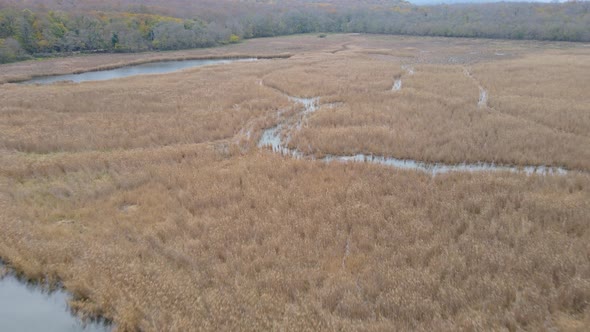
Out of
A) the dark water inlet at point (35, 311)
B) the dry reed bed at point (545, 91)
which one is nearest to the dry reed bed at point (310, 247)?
the dark water inlet at point (35, 311)

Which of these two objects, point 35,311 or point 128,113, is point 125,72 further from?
point 35,311

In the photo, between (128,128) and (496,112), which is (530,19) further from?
(128,128)

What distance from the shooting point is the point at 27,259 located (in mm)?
8297

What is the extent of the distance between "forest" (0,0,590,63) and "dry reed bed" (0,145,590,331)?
59.8 metres

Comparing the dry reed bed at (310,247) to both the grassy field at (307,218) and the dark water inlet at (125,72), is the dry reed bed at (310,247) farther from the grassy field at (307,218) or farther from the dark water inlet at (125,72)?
the dark water inlet at (125,72)

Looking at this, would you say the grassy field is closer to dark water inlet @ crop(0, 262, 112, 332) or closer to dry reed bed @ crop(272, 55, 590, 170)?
dry reed bed @ crop(272, 55, 590, 170)

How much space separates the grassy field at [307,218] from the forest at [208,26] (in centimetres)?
5052

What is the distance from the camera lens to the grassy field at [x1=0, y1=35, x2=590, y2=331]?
662 cm

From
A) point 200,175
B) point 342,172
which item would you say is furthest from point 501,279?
point 200,175

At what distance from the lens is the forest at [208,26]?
61.5 metres

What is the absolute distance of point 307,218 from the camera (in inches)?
391

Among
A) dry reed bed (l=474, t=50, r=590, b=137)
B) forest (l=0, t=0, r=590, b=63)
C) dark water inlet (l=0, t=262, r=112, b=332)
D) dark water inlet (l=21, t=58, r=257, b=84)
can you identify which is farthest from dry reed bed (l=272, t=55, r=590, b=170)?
forest (l=0, t=0, r=590, b=63)

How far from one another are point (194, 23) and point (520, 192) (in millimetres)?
81098

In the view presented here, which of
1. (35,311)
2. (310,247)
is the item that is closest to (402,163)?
(310,247)
